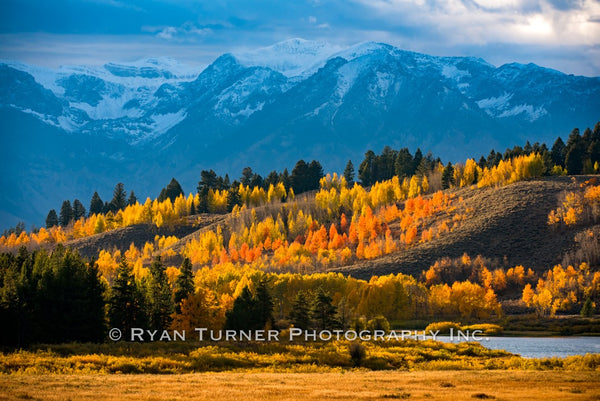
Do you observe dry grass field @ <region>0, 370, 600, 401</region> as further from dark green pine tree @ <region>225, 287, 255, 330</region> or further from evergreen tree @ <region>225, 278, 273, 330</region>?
evergreen tree @ <region>225, 278, 273, 330</region>

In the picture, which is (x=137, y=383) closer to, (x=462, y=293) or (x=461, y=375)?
(x=461, y=375)

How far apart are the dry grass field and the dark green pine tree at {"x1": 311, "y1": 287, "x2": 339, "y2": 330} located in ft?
121

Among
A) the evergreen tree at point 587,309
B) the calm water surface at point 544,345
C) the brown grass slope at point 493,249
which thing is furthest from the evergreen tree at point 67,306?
the brown grass slope at point 493,249

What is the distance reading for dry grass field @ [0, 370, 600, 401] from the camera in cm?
4122

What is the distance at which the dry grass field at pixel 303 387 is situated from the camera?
1623 inches

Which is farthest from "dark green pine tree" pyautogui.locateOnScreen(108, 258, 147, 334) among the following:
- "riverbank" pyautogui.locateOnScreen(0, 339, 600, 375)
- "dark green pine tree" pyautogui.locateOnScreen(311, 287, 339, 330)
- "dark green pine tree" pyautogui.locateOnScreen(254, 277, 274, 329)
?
"dark green pine tree" pyautogui.locateOnScreen(311, 287, 339, 330)

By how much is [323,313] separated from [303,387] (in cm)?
4619

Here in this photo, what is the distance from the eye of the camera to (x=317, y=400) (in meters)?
40.7

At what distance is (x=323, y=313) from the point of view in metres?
91.7

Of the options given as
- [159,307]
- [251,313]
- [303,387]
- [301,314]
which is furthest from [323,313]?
[303,387]

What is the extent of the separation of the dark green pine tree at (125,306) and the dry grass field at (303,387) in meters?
25.3

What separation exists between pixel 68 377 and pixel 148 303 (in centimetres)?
3366

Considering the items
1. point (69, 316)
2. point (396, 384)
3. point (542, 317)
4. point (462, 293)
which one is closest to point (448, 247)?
point (462, 293)

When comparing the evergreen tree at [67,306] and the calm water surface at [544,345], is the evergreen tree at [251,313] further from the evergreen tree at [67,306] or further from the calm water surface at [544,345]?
the calm water surface at [544,345]
